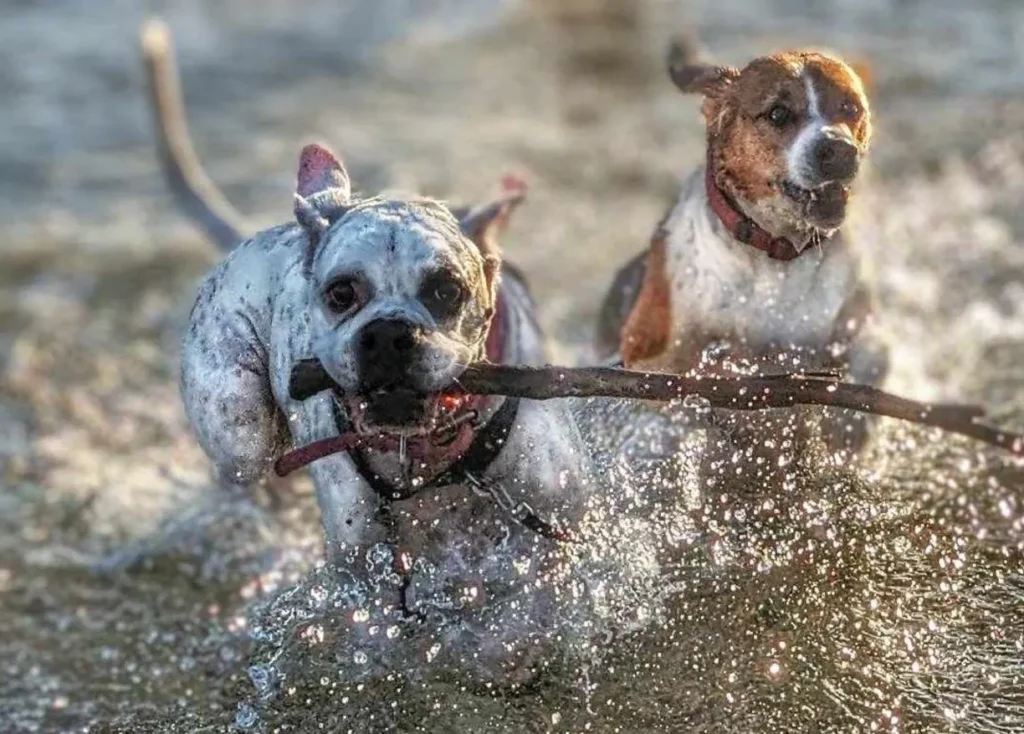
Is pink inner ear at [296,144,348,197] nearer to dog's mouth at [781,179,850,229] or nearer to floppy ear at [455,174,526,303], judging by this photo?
floppy ear at [455,174,526,303]

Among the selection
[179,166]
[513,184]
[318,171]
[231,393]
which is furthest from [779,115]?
[179,166]

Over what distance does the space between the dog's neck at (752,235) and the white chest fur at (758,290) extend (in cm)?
4

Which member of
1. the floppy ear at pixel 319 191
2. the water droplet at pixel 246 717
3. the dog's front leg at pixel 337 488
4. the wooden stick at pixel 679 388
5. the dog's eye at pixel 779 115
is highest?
the dog's eye at pixel 779 115

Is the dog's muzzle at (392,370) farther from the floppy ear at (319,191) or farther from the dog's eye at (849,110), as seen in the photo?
the dog's eye at (849,110)

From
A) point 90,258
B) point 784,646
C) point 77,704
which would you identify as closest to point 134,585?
point 77,704

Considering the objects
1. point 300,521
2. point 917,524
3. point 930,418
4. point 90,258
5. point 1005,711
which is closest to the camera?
point 930,418

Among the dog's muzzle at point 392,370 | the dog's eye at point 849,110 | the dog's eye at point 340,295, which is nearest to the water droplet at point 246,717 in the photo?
the dog's muzzle at point 392,370

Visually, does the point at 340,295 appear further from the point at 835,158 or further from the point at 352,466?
the point at 835,158

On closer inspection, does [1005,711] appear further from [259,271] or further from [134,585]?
[134,585]

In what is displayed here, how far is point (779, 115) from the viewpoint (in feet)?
14.8

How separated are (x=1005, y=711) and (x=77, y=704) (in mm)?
2807

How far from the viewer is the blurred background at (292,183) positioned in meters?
5.63

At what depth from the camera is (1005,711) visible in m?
3.96

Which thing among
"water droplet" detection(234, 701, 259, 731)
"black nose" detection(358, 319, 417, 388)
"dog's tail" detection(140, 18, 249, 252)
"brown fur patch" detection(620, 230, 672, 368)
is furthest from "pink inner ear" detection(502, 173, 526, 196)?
"water droplet" detection(234, 701, 259, 731)
